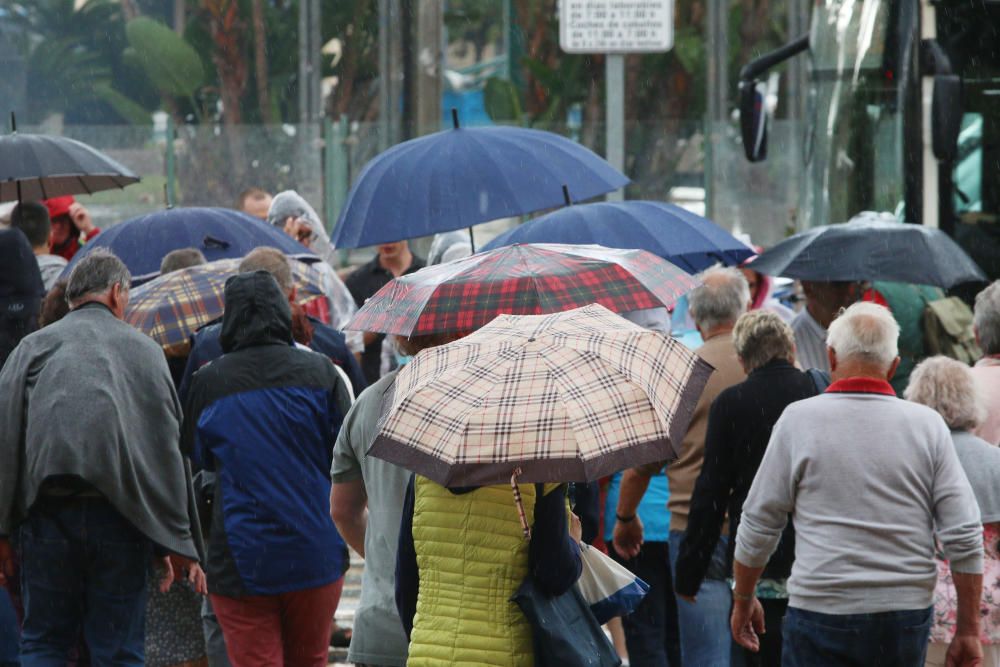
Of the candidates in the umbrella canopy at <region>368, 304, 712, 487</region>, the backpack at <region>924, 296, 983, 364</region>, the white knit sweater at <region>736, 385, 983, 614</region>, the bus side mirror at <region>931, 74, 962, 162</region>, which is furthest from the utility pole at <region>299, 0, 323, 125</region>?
the umbrella canopy at <region>368, 304, 712, 487</region>

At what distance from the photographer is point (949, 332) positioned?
28.0 feet

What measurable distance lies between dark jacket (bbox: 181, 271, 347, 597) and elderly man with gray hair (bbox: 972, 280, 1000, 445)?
7.74 ft

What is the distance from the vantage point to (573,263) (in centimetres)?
542

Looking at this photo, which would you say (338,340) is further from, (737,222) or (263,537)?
(737,222)

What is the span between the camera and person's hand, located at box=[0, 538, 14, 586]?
668 cm

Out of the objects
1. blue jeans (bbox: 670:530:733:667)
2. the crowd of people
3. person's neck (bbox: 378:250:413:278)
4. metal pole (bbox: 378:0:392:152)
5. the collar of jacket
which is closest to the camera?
the crowd of people

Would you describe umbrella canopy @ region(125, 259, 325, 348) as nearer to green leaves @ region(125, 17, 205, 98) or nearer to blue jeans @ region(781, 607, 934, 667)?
blue jeans @ region(781, 607, 934, 667)

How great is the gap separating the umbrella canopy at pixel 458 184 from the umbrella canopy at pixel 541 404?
8.73 feet

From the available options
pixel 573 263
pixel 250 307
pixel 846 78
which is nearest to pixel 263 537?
pixel 250 307

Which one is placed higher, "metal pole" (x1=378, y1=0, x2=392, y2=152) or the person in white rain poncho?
"metal pole" (x1=378, y1=0, x2=392, y2=152)

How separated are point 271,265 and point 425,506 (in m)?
2.50

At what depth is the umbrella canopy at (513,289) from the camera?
16.5 feet

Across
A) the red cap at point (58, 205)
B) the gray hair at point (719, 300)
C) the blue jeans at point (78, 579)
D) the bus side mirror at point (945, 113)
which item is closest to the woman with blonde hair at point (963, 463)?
the gray hair at point (719, 300)

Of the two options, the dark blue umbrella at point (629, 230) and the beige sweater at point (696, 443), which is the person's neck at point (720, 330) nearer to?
the beige sweater at point (696, 443)
